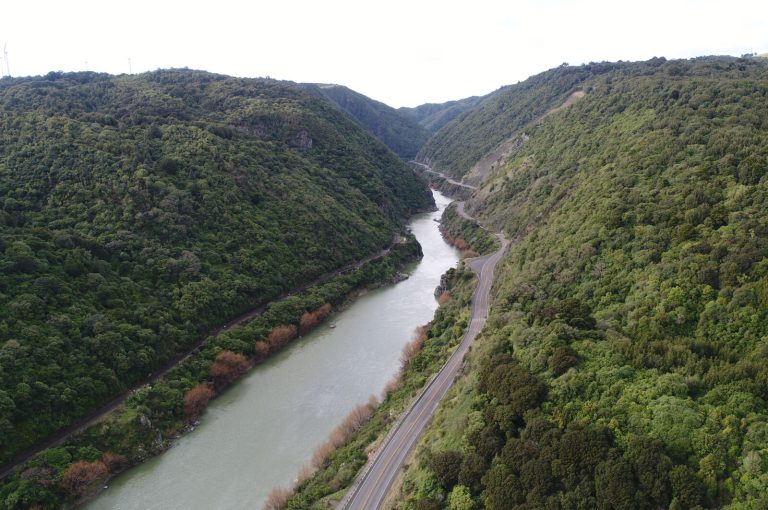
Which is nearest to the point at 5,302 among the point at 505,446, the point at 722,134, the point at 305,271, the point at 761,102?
the point at 305,271

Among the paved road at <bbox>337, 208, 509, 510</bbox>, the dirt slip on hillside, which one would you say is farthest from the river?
the dirt slip on hillside

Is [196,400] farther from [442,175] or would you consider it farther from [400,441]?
[442,175]

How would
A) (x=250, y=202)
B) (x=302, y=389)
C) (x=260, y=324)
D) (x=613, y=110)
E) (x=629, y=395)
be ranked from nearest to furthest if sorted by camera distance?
(x=629, y=395) → (x=302, y=389) → (x=260, y=324) → (x=250, y=202) → (x=613, y=110)

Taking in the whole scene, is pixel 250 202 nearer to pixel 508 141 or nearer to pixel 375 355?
pixel 375 355

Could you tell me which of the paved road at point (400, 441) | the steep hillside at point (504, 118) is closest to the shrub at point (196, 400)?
the paved road at point (400, 441)

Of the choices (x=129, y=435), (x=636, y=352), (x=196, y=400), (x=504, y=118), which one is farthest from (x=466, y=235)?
(x=504, y=118)

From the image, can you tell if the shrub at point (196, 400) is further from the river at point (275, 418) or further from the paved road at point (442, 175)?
the paved road at point (442, 175)

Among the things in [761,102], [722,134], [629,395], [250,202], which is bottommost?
[629,395]
